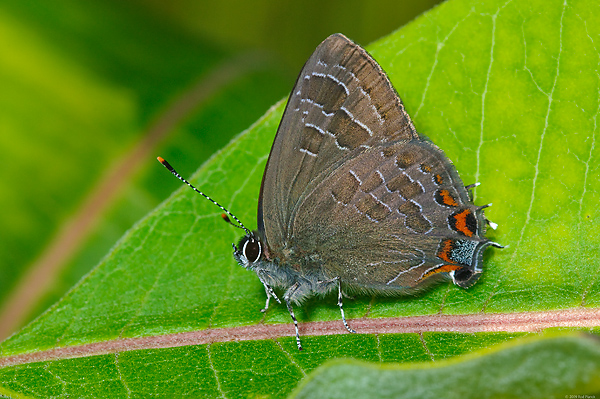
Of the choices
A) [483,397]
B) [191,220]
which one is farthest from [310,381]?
[191,220]

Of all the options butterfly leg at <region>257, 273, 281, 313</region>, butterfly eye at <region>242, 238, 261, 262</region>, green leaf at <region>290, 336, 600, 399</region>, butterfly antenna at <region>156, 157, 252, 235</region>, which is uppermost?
butterfly antenna at <region>156, 157, 252, 235</region>

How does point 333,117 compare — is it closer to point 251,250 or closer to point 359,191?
point 359,191

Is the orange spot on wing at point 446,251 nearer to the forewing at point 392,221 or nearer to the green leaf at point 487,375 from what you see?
the forewing at point 392,221

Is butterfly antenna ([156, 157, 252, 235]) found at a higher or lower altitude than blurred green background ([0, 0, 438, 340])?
lower

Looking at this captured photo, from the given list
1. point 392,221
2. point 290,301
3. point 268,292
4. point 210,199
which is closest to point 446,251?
point 392,221

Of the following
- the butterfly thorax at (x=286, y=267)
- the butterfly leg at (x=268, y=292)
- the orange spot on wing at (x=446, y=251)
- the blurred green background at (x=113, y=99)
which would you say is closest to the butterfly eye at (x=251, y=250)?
the butterfly thorax at (x=286, y=267)

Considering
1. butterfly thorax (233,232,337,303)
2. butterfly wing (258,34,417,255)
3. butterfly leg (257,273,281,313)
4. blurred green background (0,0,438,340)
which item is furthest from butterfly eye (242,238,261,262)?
blurred green background (0,0,438,340)

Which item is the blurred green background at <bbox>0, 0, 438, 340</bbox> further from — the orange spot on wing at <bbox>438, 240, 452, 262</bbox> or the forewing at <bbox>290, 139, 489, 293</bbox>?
the orange spot on wing at <bbox>438, 240, 452, 262</bbox>
